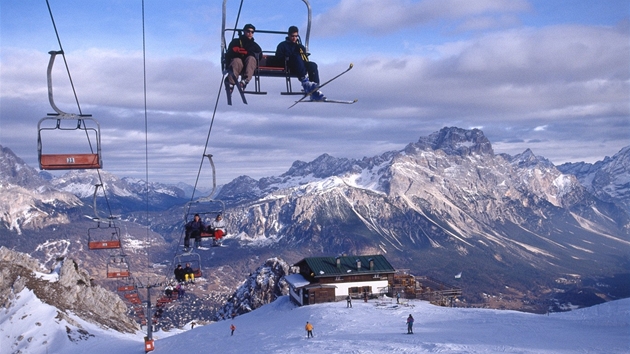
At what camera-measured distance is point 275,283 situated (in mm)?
176500

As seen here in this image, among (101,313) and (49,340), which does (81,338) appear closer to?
(49,340)

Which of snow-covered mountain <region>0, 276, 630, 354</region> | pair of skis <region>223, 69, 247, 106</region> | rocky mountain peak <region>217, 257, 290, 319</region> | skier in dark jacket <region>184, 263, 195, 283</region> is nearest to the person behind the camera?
pair of skis <region>223, 69, 247, 106</region>

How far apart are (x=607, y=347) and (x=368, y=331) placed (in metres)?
20.9

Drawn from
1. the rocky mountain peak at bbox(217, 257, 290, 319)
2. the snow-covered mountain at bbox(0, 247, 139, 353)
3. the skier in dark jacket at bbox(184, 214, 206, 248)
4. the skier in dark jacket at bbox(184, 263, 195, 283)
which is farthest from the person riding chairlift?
the rocky mountain peak at bbox(217, 257, 290, 319)

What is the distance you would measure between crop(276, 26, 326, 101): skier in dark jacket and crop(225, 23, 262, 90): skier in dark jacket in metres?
1.01

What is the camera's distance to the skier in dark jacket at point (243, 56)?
16859mm

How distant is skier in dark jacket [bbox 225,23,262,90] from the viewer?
55.3ft

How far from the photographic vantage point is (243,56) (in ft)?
56.8

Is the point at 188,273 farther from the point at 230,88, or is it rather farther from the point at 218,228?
the point at 230,88

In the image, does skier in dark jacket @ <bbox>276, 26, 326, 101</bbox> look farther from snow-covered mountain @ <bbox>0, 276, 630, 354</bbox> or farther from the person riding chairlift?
snow-covered mountain @ <bbox>0, 276, 630, 354</bbox>

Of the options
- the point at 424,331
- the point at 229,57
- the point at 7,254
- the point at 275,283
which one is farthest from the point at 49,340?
the point at 275,283

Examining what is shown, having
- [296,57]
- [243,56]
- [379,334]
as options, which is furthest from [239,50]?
[379,334]

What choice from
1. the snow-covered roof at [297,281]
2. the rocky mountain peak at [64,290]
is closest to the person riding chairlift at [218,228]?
the snow-covered roof at [297,281]

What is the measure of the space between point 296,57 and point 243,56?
1.92 metres
